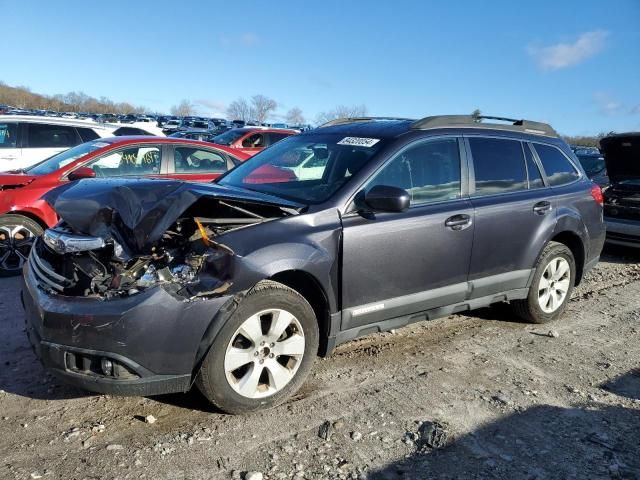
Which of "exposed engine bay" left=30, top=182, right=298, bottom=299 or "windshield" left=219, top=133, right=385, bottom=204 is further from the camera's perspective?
"windshield" left=219, top=133, right=385, bottom=204

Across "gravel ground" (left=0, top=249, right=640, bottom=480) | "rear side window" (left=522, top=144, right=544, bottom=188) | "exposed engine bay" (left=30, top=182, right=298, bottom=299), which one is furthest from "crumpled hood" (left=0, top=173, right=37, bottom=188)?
"rear side window" (left=522, top=144, right=544, bottom=188)

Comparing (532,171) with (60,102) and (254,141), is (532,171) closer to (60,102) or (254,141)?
(254,141)

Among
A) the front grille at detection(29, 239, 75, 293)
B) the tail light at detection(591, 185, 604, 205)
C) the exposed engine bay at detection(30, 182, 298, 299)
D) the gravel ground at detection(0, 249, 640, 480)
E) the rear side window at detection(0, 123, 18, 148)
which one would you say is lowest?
the gravel ground at detection(0, 249, 640, 480)

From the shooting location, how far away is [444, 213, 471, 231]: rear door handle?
4163 mm

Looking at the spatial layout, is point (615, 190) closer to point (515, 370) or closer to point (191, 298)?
point (515, 370)

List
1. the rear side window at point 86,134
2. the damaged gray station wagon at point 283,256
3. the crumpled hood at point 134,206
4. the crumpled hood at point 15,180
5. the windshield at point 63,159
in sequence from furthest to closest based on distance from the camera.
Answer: the rear side window at point 86,134 → the windshield at point 63,159 → the crumpled hood at point 15,180 → the crumpled hood at point 134,206 → the damaged gray station wagon at point 283,256

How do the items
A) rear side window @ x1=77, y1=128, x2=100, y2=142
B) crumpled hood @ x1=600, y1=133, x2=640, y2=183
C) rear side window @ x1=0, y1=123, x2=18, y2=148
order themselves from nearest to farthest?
crumpled hood @ x1=600, y1=133, x2=640, y2=183 < rear side window @ x1=0, y1=123, x2=18, y2=148 < rear side window @ x1=77, y1=128, x2=100, y2=142

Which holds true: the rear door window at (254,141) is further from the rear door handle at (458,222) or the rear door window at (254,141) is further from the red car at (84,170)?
the rear door handle at (458,222)

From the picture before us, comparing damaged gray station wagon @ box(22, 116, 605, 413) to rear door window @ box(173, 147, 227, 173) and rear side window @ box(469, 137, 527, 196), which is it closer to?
rear side window @ box(469, 137, 527, 196)

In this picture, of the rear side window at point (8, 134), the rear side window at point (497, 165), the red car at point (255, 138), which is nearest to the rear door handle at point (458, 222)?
the rear side window at point (497, 165)

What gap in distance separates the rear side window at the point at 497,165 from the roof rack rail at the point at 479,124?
0.17 meters

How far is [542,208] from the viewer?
4863mm

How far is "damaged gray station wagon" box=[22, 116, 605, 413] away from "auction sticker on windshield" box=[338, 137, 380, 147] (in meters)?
0.02

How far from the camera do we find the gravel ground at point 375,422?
2.88 meters
